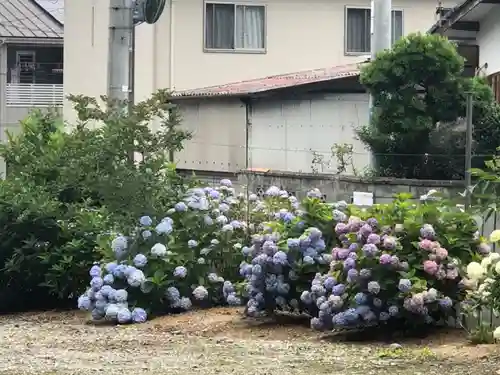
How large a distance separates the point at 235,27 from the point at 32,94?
27.8 feet

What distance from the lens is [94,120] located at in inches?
432

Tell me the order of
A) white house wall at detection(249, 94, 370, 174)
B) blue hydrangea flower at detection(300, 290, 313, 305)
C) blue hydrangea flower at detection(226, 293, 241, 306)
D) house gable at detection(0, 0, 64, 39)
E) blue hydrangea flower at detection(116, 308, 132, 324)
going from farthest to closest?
house gable at detection(0, 0, 64, 39)
white house wall at detection(249, 94, 370, 174)
blue hydrangea flower at detection(226, 293, 241, 306)
blue hydrangea flower at detection(116, 308, 132, 324)
blue hydrangea flower at detection(300, 290, 313, 305)

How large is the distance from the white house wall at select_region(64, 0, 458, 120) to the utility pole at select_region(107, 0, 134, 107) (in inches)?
482

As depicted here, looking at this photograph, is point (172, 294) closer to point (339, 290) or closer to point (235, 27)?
point (339, 290)

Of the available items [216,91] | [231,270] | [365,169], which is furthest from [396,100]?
[216,91]

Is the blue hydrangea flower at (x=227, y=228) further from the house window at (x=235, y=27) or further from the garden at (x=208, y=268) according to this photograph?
the house window at (x=235, y=27)

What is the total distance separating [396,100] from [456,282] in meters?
5.38

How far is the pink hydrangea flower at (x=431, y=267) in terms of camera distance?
741 cm

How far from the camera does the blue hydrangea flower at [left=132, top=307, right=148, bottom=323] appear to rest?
9.04 meters

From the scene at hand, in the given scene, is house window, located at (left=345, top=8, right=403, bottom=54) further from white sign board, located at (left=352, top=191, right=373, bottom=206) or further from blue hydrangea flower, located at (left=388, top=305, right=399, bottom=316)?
blue hydrangea flower, located at (left=388, top=305, right=399, bottom=316)

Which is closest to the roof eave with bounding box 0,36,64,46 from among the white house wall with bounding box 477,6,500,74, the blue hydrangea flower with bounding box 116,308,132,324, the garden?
the white house wall with bounding box 477,6,500,74

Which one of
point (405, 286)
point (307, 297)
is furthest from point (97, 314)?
point (405, 286)

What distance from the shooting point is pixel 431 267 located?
7414 millimetres

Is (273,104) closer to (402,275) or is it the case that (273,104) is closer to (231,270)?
(231,270)
